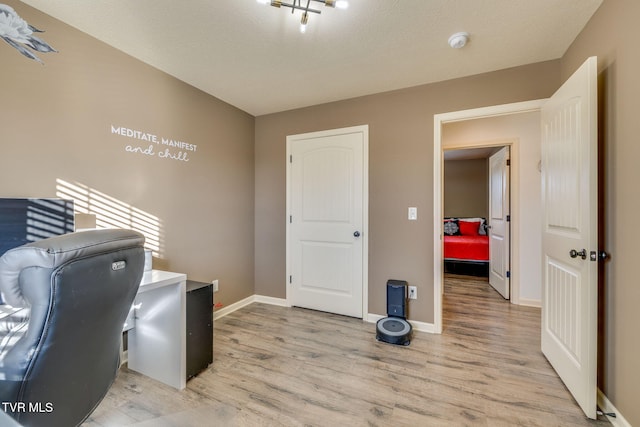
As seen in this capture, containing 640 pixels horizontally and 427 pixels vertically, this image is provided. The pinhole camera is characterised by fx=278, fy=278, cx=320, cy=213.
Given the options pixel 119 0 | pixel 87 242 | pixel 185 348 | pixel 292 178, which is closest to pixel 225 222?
pixel 292 178

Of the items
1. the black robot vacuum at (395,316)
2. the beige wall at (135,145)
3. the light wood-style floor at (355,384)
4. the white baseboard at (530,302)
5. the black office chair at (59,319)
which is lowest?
A: the light wood-style floor at (355,384)

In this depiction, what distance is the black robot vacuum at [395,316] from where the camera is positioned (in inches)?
98.3

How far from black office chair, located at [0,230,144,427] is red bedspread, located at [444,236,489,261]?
5022mm

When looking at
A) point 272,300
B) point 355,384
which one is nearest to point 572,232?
point 355,384

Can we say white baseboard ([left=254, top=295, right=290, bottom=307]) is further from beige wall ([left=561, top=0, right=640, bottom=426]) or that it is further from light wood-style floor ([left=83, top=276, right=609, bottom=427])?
beige wall ([left=561, top=0, right=640, bottom=426])

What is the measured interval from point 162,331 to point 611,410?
2.74 metres

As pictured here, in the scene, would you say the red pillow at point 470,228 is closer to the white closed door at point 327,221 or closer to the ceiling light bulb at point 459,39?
the white closed door at point 327,221

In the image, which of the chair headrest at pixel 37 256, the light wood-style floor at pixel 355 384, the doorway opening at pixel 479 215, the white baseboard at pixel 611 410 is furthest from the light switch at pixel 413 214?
the chair headrest at pixel 37 256

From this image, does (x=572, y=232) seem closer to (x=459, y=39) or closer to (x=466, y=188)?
(x=459, y=39)

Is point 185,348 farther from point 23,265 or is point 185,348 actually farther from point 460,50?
point 460,50

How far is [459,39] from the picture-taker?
1.99m

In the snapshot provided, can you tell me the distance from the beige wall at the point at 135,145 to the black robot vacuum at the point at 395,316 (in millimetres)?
1735

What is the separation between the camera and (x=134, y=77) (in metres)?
2.25

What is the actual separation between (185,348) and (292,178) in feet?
6.91
